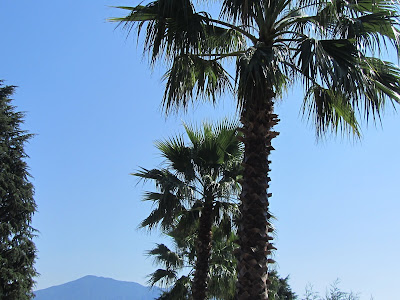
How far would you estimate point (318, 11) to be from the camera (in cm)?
771

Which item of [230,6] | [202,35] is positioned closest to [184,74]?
[202,35]

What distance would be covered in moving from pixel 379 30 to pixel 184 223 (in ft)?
23.8

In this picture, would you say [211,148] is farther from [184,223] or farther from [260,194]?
[260,194]

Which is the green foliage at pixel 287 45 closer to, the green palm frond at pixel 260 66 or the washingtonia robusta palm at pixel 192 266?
the green palm frond at pixel 260 66

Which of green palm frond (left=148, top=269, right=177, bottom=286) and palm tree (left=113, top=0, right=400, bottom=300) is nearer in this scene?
palm tree (left=113, top=0, right=400, bottom=300)

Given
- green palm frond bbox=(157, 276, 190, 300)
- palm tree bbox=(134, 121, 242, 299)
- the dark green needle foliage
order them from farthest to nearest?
the dark green needle foliage < green palm frond bbox=(157, 276, 190, 300) < palm tree bbox=(134, 121, 242, 299)

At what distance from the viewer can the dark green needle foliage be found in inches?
869

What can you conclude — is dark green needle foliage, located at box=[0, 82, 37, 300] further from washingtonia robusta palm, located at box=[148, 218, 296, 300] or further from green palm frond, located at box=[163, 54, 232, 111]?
green palm frond, located at box=[163, 54, 232, 111]

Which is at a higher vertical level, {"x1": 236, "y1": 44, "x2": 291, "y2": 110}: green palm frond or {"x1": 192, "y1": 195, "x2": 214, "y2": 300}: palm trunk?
{"x1": 236, "y1": 44, "x2": 291, "y2": 110}: green palm frond

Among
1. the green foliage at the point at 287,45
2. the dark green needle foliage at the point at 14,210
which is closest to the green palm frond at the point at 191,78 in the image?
the green foliage at the point at 287,45

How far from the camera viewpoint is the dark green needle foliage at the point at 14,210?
22.1 metres

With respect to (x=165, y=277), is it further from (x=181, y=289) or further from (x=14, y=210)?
(x=14, y=210)

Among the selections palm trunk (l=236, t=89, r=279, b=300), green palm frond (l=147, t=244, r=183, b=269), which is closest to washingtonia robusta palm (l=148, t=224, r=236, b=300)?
green palm frond (l=147, t=244, r=183, b=269)

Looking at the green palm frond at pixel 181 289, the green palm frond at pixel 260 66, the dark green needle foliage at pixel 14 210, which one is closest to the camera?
the green palm frond at pixel 260 66
